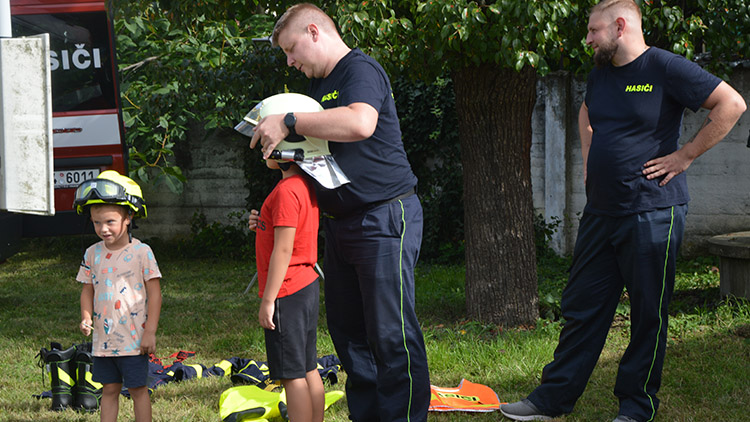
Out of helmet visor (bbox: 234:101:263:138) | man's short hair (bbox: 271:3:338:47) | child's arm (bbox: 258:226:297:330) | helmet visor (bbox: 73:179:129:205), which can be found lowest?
child's arm (bbox: 258:226:297:330)

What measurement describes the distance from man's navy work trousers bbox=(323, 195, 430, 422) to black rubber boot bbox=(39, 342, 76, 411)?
1726mm

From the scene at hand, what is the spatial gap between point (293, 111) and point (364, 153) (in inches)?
12.5

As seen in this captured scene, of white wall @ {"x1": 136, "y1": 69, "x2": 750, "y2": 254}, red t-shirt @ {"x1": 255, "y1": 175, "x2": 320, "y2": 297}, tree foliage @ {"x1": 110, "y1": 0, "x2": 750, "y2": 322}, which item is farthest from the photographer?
white wall @ {"x1": 136, "y1": 69, "x2": 750, "y2": 254}

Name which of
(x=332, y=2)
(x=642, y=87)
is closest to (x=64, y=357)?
(x=332, y=2)

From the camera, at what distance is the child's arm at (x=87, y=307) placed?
10.8 ft

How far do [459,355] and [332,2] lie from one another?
2.34 m

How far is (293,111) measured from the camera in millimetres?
2834

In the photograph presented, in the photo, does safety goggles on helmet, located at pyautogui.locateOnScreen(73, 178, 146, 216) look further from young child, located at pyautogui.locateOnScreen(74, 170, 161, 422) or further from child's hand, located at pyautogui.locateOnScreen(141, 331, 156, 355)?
child's hand, located at pyautogui.locateOnScreen(141, 331, 156, 355)

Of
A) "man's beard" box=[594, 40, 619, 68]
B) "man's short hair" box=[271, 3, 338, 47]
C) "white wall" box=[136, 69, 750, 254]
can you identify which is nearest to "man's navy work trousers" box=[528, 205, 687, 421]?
"man's beard" box=[594, 40, 619, 68]

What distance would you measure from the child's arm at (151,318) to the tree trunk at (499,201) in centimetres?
273

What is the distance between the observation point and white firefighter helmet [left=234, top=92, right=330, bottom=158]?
2855 millimetres

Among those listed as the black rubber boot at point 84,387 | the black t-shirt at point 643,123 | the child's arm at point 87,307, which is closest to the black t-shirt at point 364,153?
the black t-shirt at point 643,123

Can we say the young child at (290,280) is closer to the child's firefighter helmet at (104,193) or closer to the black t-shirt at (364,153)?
the black t-shirt at (364,153)

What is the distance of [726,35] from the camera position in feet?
16.1
